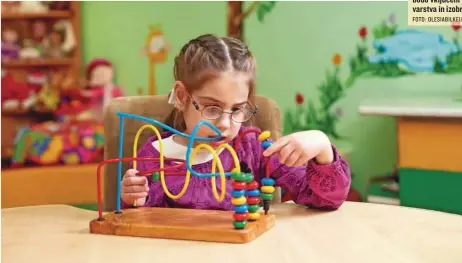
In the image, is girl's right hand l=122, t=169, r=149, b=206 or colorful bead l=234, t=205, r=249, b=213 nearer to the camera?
colorful bead l=234, t=205, r=249, b=213

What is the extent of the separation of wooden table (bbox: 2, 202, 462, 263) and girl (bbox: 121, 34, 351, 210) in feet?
0.19

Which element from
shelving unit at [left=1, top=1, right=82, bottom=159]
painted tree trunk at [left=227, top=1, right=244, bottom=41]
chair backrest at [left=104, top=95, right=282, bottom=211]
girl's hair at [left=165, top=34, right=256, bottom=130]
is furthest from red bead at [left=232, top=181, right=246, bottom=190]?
shelving unit at [left=1, top=1, right=82, bottom=159]

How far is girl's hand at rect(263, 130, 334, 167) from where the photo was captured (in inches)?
39.0

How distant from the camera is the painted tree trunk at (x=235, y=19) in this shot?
2.81 meters

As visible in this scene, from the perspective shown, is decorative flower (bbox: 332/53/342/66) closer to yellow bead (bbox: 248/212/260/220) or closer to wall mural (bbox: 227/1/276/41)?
wall mural (bbox: 227/1/276/41)

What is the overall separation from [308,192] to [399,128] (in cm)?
103

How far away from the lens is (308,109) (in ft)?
8.89

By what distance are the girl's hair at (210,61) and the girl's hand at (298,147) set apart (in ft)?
0.61

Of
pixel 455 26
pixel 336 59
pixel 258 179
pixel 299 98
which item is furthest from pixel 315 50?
pixel 258 179

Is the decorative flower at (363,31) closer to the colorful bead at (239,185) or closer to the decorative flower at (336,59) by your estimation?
the decorative flower at (336,59)

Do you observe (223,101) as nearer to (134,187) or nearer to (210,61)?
(210,61)

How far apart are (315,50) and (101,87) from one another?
40.7 inches

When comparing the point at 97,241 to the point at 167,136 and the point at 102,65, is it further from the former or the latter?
the point at 102,65

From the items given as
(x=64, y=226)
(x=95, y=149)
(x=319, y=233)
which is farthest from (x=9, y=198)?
(x=319, y=233)
